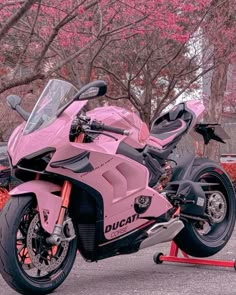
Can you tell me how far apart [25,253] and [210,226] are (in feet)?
6.98

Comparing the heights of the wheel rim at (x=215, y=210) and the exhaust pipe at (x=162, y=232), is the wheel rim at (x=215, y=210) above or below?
above

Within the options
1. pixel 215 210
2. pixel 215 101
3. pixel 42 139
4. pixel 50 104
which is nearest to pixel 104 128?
pixel 50 104

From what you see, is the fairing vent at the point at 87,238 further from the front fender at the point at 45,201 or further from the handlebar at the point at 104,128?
the handlebar at the point at 104,128

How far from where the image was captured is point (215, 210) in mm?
6395

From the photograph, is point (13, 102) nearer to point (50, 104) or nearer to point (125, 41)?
point (50, 104)

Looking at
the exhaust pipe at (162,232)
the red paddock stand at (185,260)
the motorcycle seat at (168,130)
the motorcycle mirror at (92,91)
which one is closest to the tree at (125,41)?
the motorcycle seat at (168,130)

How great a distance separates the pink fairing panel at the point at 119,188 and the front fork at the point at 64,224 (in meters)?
0.13

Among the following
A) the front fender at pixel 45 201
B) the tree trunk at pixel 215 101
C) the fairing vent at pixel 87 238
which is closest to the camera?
the front fender at pixel 45 201

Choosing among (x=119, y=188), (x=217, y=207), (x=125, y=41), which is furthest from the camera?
(x=125, y=41)

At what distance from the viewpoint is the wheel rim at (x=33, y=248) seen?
485cm

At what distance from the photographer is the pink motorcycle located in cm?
486

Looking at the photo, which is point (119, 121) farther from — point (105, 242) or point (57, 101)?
point (105, 242)

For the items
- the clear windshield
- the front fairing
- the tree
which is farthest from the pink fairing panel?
the tree

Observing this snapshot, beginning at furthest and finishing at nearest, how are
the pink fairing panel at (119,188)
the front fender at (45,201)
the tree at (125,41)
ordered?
the tree at (125,41)
the pink fairing panel at (119,188)
the front fender at (45,201)
